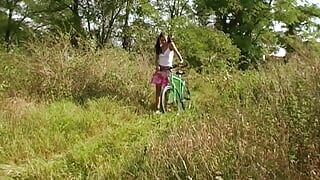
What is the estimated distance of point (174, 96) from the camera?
10.9 meters

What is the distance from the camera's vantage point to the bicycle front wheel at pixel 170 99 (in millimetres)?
10766

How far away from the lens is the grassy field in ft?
16.9

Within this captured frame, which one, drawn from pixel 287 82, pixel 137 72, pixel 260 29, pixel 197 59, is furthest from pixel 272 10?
pixel 287 82

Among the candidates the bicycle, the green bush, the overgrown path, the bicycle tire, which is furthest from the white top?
the green bush

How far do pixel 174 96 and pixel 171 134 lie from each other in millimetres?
4668

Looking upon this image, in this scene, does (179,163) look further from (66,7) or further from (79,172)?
(66,7)

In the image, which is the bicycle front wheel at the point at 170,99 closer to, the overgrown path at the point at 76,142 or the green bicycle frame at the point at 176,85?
the green bicycle frame at the point at 176,85

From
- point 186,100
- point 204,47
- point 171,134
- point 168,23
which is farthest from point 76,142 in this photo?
point 204,47

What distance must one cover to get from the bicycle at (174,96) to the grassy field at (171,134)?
363 mm

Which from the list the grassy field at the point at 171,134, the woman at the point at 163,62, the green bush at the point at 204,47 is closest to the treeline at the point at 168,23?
the green bush at the point at 204,47

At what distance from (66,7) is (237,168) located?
1878 centimetres

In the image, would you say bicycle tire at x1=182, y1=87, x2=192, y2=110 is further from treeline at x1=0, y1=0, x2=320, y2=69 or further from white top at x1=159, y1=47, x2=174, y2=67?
treeline at x1=0, y1=0, x2=320, y2=69

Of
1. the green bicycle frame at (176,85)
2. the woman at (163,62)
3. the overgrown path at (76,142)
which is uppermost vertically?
the woman at (163,62)

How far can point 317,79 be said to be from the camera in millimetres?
5570
